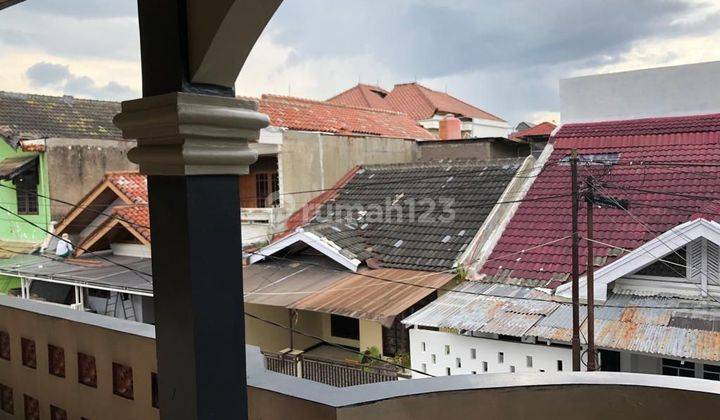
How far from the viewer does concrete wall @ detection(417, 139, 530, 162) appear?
12.6m

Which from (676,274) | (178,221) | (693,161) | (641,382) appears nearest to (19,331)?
(178,221)

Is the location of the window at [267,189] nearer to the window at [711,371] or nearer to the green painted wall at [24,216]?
the green painted wall at [24,216]

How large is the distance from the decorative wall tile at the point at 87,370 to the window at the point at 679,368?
5.86 m

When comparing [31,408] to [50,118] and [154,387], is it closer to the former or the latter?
[154,387]

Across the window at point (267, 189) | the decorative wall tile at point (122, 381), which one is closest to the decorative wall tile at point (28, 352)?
the decorative wall tile at point (122, 381)

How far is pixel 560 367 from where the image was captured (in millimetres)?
6238

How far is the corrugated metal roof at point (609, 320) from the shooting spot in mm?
5340

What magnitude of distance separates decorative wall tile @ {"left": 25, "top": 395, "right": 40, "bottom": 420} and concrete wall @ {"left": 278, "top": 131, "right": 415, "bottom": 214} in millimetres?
7637

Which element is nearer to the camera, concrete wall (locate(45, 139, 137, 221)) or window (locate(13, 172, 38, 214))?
concrete wall (locate(45, 139, 137, 221))

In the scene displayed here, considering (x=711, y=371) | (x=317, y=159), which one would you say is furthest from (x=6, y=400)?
(x=317, y=159)

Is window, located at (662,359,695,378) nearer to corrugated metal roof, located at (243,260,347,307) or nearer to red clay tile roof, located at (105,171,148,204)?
corrugated metal roof, located at (243,260,347,307)

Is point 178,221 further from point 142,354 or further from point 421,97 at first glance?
Answer: point 421,97

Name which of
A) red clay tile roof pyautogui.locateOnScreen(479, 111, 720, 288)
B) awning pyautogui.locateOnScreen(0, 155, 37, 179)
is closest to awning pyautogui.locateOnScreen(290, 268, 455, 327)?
red clay tile roof pyautogui.locateOnScreen(479, 111, 720, 288)

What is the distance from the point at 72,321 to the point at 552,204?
7169 mm
